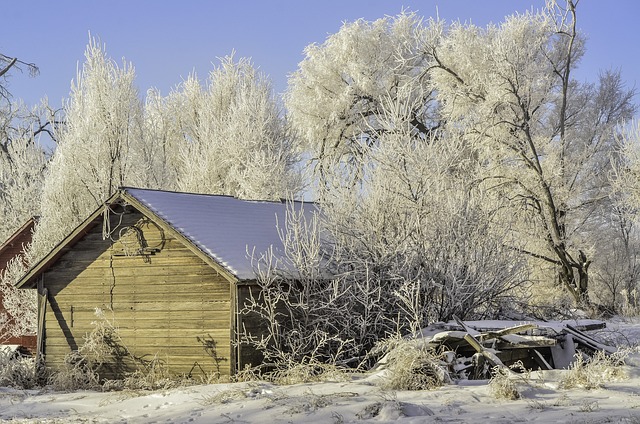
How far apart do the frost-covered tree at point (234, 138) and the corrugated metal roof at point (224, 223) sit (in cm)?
1157

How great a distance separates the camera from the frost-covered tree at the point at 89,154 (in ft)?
83.8

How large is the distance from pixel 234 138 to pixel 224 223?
1598cm

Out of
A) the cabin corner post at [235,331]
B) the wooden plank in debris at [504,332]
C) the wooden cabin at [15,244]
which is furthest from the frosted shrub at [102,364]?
the wooden cabin at [15,244]

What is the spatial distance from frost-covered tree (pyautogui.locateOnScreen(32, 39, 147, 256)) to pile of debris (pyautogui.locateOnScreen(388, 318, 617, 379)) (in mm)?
15504

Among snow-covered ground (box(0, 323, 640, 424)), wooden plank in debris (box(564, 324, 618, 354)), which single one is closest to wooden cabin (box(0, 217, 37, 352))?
snow-covered ground (box(0, 323, 640, 424))

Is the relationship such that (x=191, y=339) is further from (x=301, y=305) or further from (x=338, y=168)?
(x=338, y=168)

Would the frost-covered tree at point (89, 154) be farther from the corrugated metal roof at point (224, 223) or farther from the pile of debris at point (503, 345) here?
the pile of debris at point (503, 345)

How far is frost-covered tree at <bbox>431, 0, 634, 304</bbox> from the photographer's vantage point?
26.7m

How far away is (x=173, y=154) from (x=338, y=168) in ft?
71.4

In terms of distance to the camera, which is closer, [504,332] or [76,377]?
[504,332]

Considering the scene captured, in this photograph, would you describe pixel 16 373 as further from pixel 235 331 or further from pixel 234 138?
pixel 234 138

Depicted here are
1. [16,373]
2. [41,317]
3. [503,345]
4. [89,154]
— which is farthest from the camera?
[89,154]

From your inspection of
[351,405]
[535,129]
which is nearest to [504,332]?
[351,405]

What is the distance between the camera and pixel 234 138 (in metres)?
33.0
